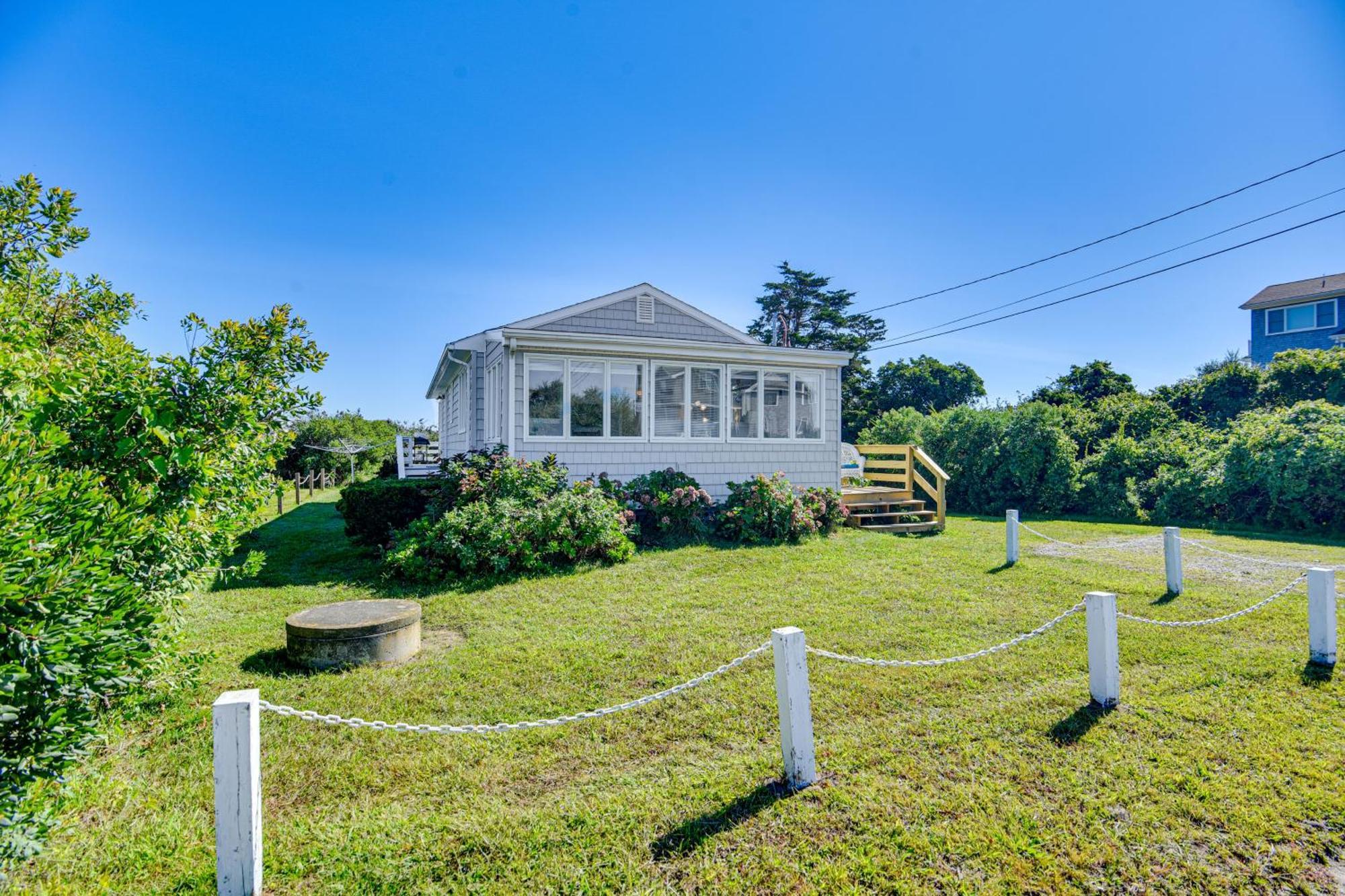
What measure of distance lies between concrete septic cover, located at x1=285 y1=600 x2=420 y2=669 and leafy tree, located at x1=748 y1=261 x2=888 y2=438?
3455 cm

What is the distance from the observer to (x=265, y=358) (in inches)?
170

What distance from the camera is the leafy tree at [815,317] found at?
3706cm

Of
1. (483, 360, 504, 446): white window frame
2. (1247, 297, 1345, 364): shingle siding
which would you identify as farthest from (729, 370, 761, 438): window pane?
(1247, 297, 1345, 364): shingle siding

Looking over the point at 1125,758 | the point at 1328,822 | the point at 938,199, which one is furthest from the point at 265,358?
the point at 938,199

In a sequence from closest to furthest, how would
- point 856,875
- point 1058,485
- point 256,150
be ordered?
point 856,875 < point 256,150 < point 1058,485

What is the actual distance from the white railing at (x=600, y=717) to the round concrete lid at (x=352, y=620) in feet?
4.09

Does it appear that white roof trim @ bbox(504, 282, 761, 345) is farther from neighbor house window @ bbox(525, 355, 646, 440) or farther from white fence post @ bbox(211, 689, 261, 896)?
white fence post @ bbox(211, 689, 261, 896)

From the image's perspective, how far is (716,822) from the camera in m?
2.77

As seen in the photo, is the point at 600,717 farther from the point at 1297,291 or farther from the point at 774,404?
the point at 1297,291

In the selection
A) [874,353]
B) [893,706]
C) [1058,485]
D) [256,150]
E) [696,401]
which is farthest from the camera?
[874,353]

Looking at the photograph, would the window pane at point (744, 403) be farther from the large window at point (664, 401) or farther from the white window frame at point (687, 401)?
the white window frame at point (687, 401)

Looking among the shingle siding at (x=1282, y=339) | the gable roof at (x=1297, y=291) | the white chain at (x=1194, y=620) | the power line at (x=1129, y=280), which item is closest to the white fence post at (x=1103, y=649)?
the white chain at (x=1194, y=620)

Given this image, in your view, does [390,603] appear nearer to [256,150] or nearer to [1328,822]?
[1328,822]

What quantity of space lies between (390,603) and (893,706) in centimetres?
456
